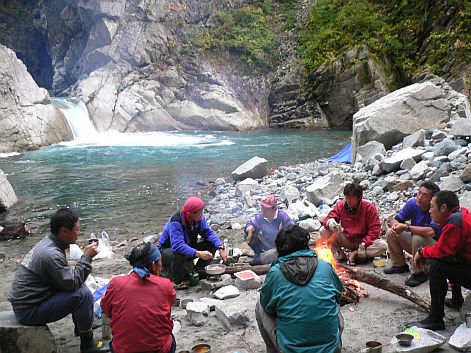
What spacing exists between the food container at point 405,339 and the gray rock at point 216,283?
2.26 m

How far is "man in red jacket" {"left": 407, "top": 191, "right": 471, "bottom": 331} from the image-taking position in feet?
11.9

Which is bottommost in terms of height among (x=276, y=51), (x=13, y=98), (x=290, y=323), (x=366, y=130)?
(x=290, y=323)

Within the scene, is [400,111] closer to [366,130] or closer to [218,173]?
[366,130]

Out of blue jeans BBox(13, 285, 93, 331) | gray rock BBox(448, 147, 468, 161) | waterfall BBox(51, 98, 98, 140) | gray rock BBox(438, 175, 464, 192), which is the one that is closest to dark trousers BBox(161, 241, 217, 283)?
blue jeans BBox(13, 285, 93, 331)

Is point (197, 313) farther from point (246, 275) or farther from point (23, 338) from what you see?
point (23, 338)

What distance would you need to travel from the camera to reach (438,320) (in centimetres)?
376

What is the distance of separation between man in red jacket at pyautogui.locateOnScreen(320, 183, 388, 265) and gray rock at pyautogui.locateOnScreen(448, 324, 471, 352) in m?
2.07

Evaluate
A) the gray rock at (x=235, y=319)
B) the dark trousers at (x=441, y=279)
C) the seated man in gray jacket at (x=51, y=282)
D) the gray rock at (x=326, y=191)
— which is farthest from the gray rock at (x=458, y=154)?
the seated man in gray jacket at (x=51, y=282)

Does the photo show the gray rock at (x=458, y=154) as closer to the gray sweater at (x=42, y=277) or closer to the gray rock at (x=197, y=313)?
the gray rock at (x=197, y=313)

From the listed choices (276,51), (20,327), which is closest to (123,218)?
(20,327)

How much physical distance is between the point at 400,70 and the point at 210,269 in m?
22.6

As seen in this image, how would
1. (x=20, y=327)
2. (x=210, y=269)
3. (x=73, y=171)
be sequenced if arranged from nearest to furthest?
(x=20, y=327) < (x=210, y=269) < (x=73, y=171)

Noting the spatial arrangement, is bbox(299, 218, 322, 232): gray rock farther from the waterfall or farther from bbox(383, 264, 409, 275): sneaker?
the waterfall

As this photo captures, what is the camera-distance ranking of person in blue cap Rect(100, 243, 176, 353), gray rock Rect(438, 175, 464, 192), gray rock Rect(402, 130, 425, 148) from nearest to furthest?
person in blue cap Rect(100, 243, 176, 353), gray rock Rect(438, 175, 464, 192), gray rock Rect(402, 130, 425, 148)
